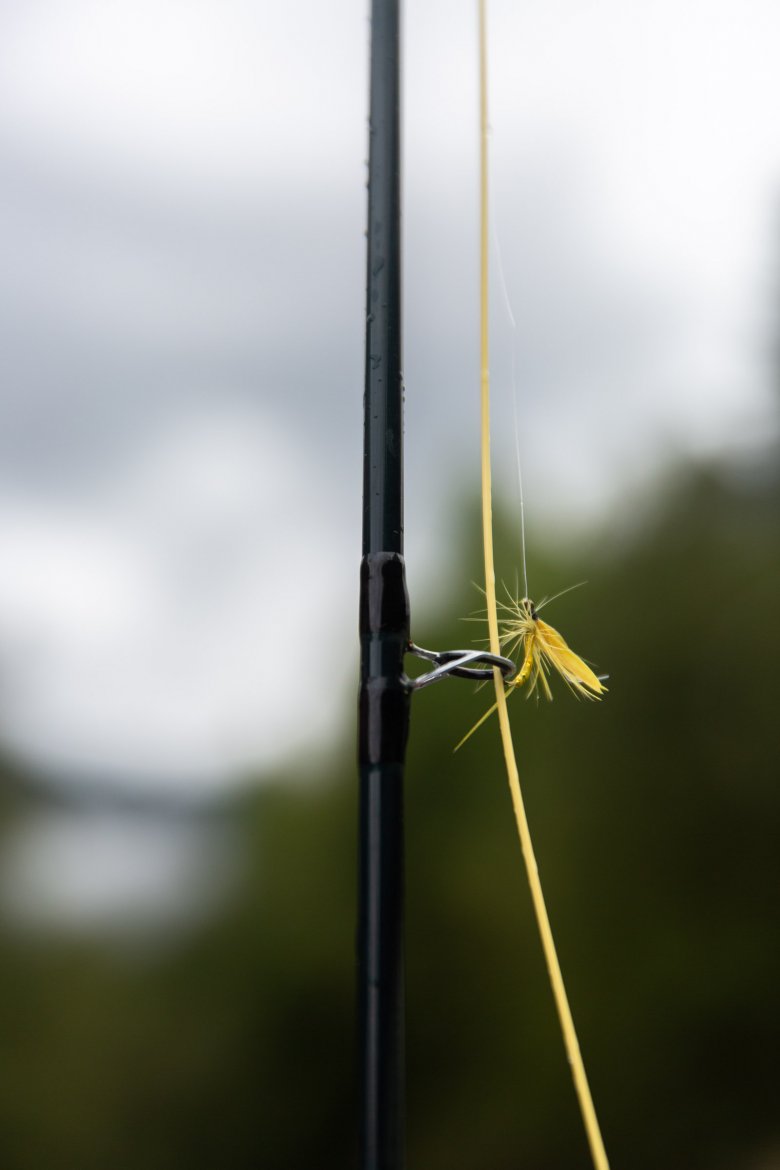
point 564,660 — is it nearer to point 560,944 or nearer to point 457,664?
point 457,664

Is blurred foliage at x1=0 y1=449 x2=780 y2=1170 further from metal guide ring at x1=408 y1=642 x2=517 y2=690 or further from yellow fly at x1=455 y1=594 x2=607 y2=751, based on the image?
metal guide ring at x1=408 y1=642 x2=517 y2=690

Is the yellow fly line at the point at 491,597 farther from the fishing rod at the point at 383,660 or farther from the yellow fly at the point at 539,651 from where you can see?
the yellow fly at the point at 539,651

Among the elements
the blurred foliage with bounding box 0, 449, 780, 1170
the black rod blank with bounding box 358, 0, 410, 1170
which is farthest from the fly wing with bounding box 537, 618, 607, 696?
the blurred foliage with bounding box 0, 449, 780, 1170

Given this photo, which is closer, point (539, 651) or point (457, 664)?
point (457, 664)

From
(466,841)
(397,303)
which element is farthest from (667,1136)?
(397,303)

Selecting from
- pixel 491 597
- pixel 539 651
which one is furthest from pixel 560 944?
pixel 491 597

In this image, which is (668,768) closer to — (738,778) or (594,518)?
(738,778)
